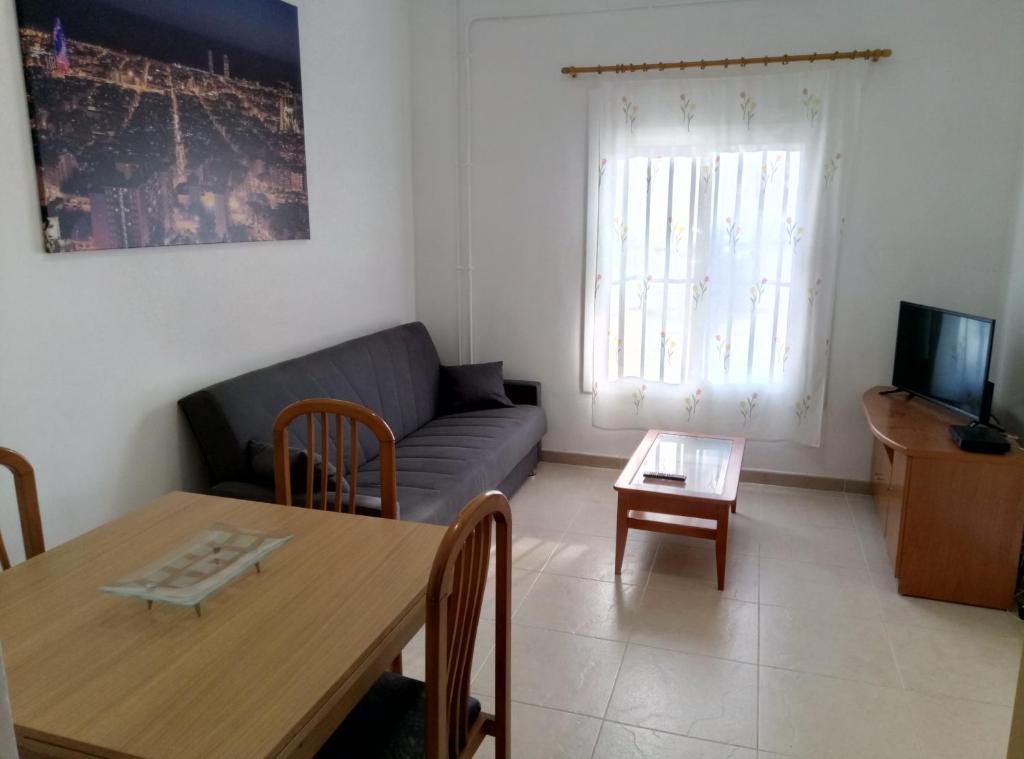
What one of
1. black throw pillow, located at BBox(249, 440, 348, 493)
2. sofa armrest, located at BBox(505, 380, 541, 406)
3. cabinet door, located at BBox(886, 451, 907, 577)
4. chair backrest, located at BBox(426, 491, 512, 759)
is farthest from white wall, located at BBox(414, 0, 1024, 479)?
chair backrest, located at BBox(426, 491, 512, 759)

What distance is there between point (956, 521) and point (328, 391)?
2.62 m

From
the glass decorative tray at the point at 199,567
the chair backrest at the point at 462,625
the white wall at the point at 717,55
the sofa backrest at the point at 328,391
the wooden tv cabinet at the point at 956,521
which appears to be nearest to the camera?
the chair backrest at the point at 462,625

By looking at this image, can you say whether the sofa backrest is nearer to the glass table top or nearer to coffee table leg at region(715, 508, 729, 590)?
the glass table top

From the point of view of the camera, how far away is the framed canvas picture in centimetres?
224

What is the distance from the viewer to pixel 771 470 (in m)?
4.26

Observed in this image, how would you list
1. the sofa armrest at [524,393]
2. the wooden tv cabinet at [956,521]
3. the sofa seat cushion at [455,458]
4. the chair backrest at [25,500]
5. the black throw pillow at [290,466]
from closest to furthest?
the chair backrest at [25,500], the black throw pillow at [290,466], the wooden tv cabinet at [956,521], the sofa seat cushion at [455,458], the sofa armrest at [524,393]

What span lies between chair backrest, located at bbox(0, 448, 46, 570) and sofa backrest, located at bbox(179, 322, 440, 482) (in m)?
0.95

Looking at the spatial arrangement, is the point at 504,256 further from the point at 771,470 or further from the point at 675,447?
the point at 771,470

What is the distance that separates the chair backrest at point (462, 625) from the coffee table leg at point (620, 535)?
4.98 feet

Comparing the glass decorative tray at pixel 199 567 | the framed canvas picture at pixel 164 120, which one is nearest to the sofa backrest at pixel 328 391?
the framed canvas picture at pixel 164 120

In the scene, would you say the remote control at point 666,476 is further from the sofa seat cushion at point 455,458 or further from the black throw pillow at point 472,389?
the black throw pillow at point 472,389

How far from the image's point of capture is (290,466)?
240 cm

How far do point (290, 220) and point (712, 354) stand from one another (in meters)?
2.32

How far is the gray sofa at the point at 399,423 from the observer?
2.73 m
